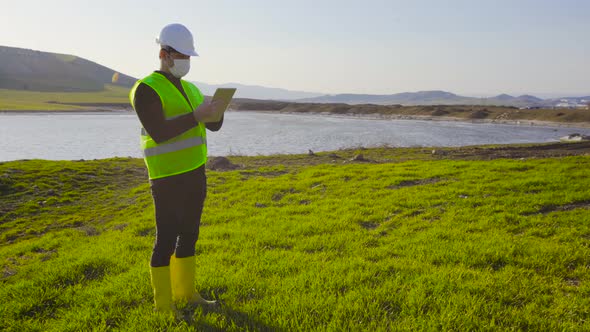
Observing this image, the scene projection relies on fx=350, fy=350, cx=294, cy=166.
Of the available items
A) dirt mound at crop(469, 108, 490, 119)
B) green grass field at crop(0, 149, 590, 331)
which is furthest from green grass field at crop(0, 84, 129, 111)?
dirt mound at crop(469, 108, 490, 119)

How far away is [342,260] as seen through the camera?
559 cm

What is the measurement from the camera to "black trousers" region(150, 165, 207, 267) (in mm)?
3709

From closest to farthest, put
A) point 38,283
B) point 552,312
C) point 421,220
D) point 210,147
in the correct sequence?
point 552,312
point 38,283
point 421,220
point 210,147

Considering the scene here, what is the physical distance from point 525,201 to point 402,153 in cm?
1936

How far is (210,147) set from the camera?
35812 mm

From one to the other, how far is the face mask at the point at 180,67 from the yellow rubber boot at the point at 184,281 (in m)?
2.14

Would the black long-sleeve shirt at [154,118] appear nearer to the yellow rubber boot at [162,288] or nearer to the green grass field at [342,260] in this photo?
the yellow rubber boot at [162,288]

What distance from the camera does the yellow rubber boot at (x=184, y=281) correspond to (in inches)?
165

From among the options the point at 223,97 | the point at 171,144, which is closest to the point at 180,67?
the point at 223,97

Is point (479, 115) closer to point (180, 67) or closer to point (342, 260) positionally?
point (342, 260)

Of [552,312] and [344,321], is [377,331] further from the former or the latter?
[552,312]

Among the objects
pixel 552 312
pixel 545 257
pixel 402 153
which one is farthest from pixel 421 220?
pixel 402 153

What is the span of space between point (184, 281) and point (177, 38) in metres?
2.78

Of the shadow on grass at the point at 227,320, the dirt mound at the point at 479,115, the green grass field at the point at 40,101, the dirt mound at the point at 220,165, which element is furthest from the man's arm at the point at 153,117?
the green grass field at the point at 40,101
